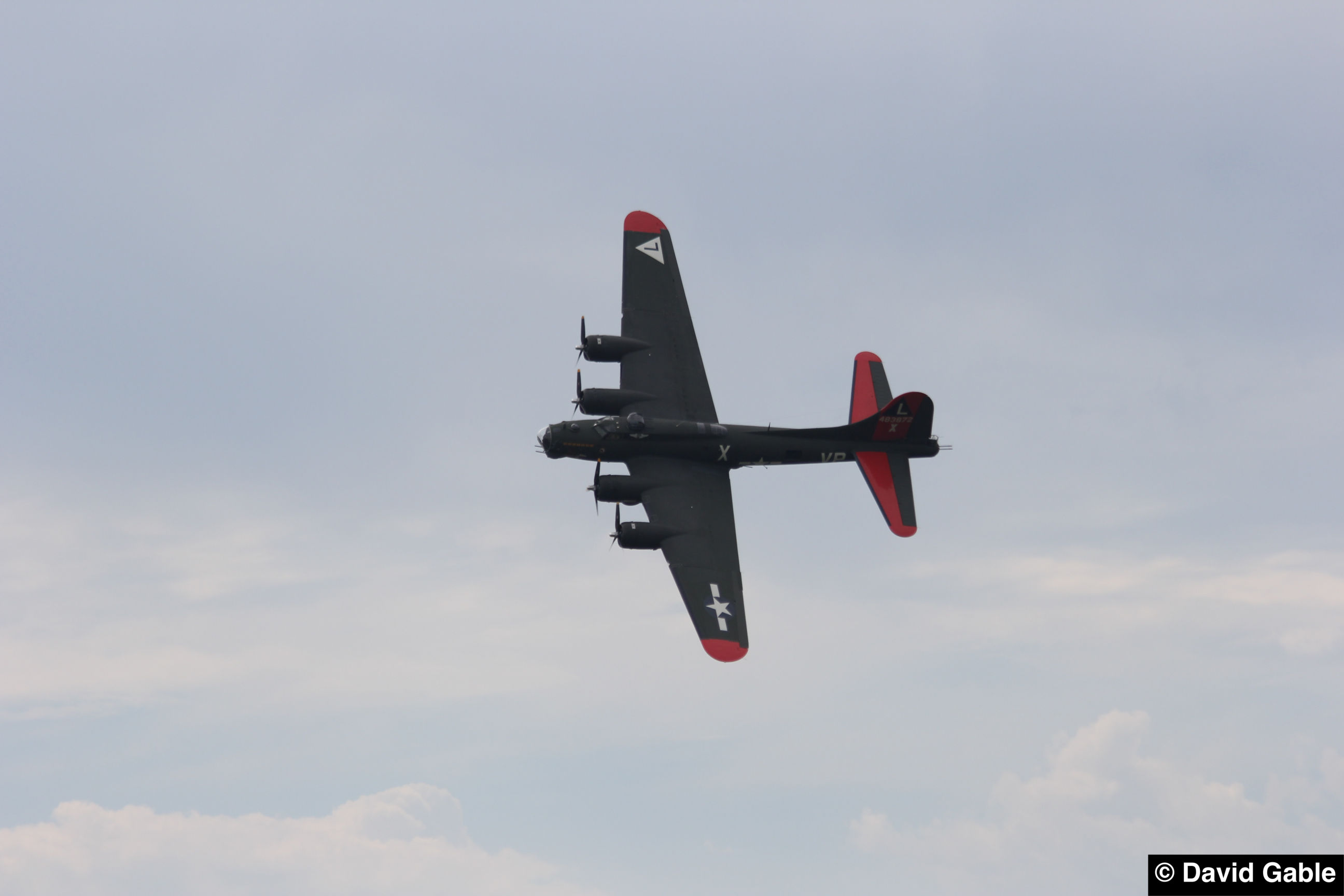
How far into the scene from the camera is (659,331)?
5253 cm

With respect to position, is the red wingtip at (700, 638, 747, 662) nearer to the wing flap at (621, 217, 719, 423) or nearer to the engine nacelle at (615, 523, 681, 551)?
the engine nacelle at (615, 523, 681, 551)

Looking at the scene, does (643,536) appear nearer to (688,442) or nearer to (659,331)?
(688,442)

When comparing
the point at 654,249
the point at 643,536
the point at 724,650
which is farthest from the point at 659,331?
the point at 724,650

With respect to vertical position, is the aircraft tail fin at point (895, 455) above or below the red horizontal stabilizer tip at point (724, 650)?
above

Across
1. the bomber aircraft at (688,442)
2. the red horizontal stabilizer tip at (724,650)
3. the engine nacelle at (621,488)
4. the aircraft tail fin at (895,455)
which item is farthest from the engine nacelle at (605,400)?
the red horizontal stabilizer tip at (724,650)

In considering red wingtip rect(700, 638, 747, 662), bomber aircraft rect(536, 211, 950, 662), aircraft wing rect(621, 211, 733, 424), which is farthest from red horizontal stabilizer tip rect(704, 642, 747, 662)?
aircraft wing rect(621, 211, 733, 424)

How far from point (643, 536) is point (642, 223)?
17382 millimetres

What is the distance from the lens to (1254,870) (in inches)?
1368

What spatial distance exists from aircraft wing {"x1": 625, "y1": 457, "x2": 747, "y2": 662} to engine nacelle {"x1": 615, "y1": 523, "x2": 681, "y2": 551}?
316 mm

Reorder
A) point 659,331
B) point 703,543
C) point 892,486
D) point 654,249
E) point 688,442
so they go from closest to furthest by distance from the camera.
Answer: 1. point 703,543
2. point 688,442
3. point 892,486
4. point 659,331
5. point 654,249

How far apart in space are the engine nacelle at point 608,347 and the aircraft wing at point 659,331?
0.34m

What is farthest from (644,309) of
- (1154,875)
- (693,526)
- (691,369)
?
(1154,875)

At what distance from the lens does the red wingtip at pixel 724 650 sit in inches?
1714

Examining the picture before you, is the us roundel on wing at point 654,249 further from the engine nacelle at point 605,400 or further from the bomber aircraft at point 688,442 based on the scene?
→ the engine nacelle at point 605,400
